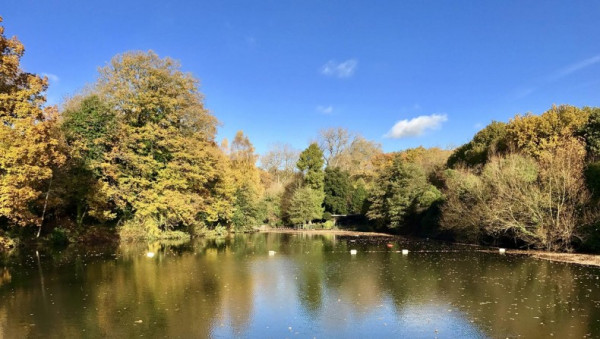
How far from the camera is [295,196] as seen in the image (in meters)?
52.3

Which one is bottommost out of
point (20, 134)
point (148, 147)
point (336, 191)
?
point (336, 191)

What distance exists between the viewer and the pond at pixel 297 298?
28.2 feet

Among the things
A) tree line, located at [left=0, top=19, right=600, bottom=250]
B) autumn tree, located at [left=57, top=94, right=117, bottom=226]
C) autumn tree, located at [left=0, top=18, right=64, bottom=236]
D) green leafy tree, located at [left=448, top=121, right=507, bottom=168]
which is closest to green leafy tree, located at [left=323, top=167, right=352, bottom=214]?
tree line, located at [left=0, top=19, right=600, bottom=250]

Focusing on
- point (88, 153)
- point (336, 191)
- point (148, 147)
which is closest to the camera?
point (88, 153)

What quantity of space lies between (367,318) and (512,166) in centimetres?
1906

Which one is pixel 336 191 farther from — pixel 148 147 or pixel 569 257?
pixel 569 257

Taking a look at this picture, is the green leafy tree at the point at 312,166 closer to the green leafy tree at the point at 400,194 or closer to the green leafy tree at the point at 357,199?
the green leafy tree at the point at 357,199

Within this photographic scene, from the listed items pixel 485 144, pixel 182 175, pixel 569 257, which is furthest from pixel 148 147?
pixel 485 144

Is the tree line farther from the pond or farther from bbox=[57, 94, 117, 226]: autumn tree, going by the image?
the pond

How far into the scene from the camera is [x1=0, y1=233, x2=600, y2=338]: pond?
28.2 ft

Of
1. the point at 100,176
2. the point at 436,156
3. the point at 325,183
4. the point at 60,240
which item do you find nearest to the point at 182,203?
the point at 100,176

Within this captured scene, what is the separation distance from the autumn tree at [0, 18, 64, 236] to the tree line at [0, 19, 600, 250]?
6cm

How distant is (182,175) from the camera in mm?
32594

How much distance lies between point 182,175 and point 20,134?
1324cm
